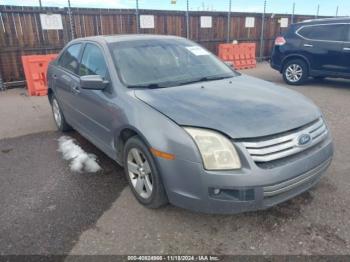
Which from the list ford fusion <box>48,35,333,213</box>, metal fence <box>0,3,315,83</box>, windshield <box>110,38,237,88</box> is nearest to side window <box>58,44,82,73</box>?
ford fusion <box>48,35,333,213</box>

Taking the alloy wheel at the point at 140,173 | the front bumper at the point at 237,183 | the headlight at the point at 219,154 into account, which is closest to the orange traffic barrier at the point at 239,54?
the alloy wheel at the point at 140,173

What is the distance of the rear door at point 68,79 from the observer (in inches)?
172

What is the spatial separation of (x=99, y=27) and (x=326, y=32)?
24.5 ft

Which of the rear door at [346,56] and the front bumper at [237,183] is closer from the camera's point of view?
the front bumper at [237,183]

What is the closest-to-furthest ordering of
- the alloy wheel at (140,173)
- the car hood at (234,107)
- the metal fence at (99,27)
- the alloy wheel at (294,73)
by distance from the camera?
1. the car hood at (234,107)
2. the alloy wheel at (140,173)
3. the alloy wheel at (294,73)
4. the metal fence at (99,27)

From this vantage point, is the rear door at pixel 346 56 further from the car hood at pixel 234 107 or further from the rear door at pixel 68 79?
the rear door at pixel 68 79

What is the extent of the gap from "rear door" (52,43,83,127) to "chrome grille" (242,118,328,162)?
→ 8.79 ft

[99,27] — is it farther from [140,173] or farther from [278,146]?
[278,146]

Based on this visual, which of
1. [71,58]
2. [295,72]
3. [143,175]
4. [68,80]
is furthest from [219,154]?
[295,72]

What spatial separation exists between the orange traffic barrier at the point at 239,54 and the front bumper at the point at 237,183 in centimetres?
1076

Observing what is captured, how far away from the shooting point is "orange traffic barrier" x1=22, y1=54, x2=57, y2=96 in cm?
905

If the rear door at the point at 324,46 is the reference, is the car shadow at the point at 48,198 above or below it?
below

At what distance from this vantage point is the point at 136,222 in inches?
114

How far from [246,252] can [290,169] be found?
2.45ft
